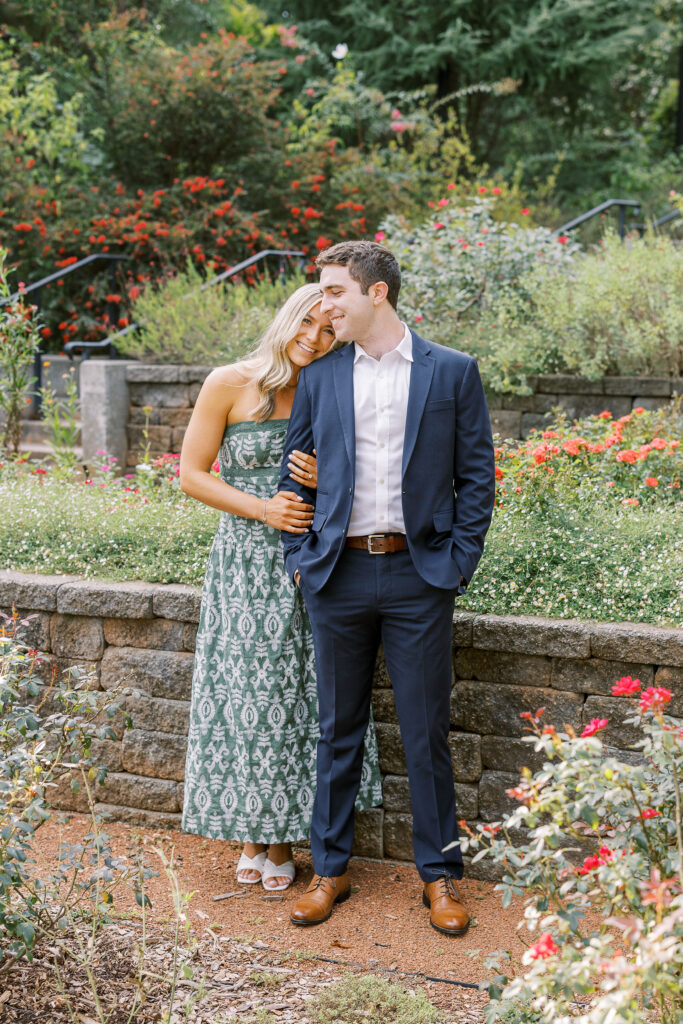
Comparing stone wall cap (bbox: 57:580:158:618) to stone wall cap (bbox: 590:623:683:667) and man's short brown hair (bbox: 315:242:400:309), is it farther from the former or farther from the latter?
stone wall cap (bbox: 590:623:683:667)

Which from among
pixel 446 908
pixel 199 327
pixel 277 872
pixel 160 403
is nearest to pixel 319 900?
pixel 277 872

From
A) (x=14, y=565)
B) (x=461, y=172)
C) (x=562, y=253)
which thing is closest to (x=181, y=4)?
(x=461, y=172)

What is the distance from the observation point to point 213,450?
336 centimetres

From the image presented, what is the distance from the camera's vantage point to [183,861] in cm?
371

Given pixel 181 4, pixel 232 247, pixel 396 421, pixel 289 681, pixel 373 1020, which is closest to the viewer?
pixel 373 1020

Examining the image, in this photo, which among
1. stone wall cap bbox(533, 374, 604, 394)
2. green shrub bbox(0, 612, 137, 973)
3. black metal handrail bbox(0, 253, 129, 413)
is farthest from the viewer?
black metal handrail bbox(0, 253, 129, 413)

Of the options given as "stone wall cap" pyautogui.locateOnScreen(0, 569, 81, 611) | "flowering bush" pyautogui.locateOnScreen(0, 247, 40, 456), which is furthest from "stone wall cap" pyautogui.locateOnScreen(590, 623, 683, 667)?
"flowering bush" pyautogui.locateOnScreen(0, 247, 40, 456)

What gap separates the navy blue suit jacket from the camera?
3.03 m

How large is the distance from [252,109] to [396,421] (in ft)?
27.2

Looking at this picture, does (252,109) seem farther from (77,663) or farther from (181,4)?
(77,663)

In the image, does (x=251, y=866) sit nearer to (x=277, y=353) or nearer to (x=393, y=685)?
(x=393, y=685)

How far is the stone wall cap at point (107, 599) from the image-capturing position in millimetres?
3822

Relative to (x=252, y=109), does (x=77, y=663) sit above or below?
below

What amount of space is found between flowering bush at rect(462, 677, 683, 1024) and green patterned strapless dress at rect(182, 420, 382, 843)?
1237 millimetres
